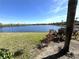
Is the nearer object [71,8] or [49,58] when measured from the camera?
[71,8]

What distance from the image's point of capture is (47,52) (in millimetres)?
6898

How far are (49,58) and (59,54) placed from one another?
0.67 meters

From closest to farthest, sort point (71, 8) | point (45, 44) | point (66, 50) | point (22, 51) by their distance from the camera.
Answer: point (71, 8)
point (66, 50)
point (22, 51)
point (45, 44)

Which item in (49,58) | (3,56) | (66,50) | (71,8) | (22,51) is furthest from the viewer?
(22,51)

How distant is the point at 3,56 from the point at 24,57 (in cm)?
276

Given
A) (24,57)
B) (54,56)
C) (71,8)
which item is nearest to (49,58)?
(54,56)

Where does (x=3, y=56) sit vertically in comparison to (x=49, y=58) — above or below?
above

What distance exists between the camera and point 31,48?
760cm

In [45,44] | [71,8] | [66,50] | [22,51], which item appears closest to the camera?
[71,8]

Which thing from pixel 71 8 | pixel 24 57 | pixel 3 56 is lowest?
pixel 24 57

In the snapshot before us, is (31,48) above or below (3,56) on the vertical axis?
below

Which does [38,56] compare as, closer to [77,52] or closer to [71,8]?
[77,52]

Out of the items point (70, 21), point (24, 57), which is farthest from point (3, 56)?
point (70, 21)

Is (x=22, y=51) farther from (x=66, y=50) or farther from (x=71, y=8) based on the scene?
(x=71, y=8)
